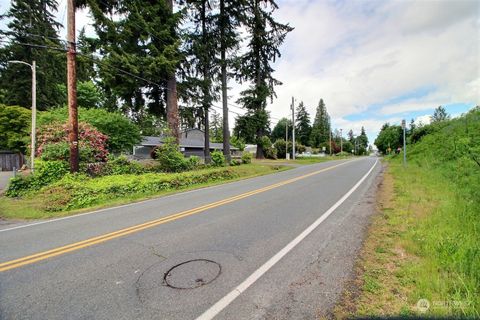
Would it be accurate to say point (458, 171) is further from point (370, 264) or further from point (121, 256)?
point (121, 256)

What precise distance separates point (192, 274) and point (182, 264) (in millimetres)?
380

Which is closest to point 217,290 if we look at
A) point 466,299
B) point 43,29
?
point 466,299

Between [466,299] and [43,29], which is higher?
[43,29]

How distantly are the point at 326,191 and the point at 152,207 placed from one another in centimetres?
658

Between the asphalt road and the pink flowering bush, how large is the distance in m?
7.01

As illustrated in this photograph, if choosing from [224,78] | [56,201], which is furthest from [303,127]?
[56,201]

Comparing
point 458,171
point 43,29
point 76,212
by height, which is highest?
point 43,29

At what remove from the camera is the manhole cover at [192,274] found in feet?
10.7

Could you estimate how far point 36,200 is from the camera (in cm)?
972

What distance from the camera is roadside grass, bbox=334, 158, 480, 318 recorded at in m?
2.59

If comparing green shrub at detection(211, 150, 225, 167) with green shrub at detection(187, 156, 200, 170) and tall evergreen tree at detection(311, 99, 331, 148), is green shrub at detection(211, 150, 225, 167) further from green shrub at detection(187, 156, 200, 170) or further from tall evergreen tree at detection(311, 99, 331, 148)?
tall evergreen tree at detection(311, 99, 331, 148)

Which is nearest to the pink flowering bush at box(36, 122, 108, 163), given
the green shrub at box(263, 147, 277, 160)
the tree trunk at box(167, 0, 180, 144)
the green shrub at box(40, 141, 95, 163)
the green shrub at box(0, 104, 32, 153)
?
the green shrub at box(40, 141, 95, 163)

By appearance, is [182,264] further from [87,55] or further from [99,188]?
[87,55]

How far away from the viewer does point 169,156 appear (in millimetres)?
16016
